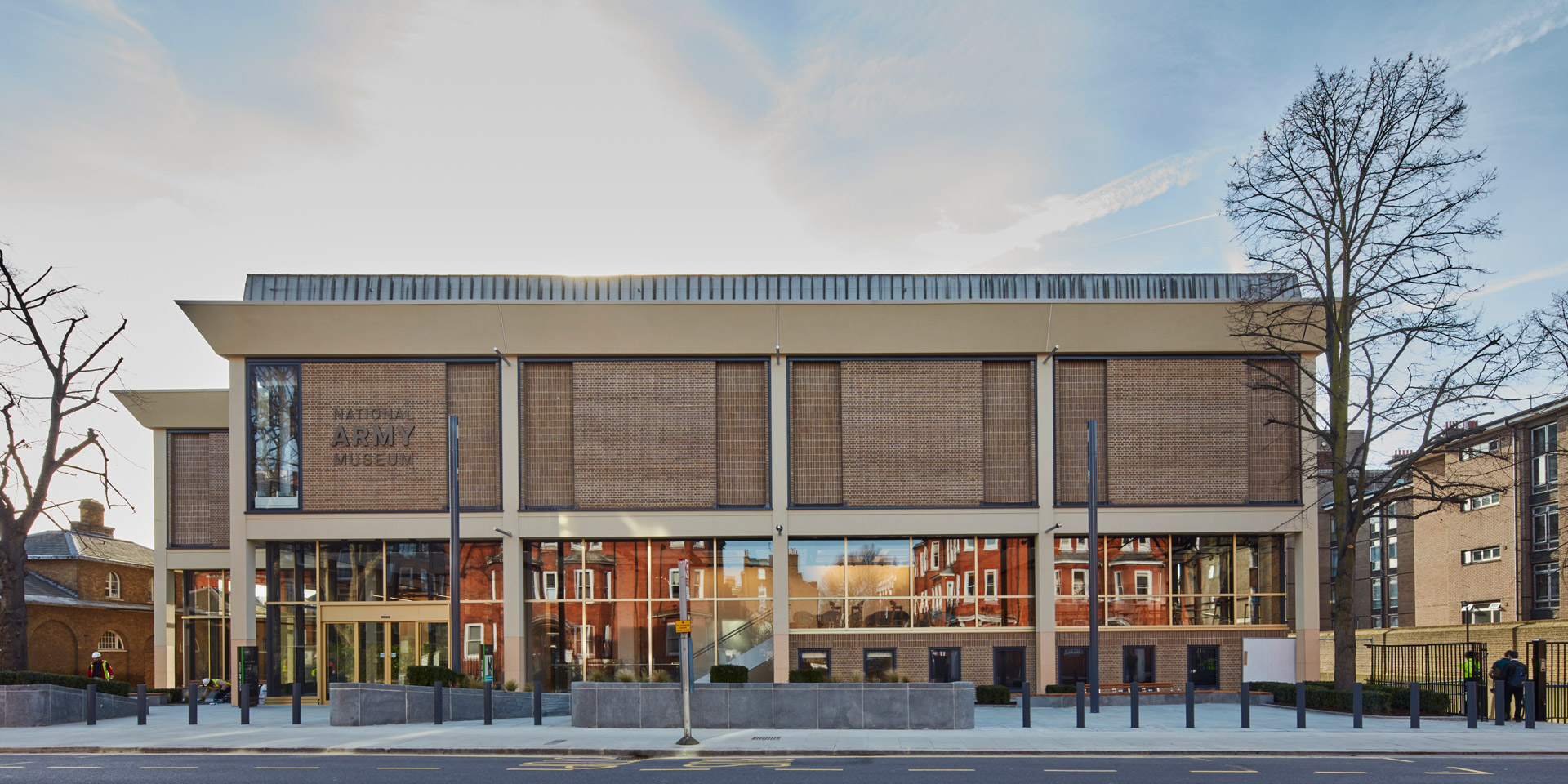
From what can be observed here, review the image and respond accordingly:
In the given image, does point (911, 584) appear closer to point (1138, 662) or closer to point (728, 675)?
point (1138, 662)

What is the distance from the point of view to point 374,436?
2828 centimetres

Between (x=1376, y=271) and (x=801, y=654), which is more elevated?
(x=1376, y=271)

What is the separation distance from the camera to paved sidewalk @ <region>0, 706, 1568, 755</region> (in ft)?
54.6

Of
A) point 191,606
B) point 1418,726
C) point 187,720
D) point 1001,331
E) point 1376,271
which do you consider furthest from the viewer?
point 191,606

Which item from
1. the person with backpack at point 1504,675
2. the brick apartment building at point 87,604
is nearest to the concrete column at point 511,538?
Answer: the brick apartment building at point 87,604

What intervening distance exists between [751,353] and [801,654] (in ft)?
27.5

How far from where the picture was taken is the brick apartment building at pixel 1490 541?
45.1 metres

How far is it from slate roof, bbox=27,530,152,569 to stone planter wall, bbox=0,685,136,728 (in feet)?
63.8

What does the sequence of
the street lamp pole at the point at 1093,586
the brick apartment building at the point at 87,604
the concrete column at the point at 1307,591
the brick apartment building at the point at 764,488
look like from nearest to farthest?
Answer: the street lamp pole at the point at 1093,586, the concrete column at the point at 1307,591, the brick apartment building at the point at 764,488, the brick apartment building at the point at 87,604

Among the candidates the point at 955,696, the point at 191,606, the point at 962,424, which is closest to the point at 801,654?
the point at 962,424

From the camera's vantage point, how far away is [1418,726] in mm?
19156

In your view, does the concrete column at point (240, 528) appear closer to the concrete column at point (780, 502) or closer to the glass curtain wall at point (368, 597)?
the glass curtain wall at point (368, 597)

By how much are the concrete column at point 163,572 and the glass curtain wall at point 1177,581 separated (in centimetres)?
2666

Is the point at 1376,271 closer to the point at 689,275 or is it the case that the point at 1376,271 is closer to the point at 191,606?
the point at 689,275
